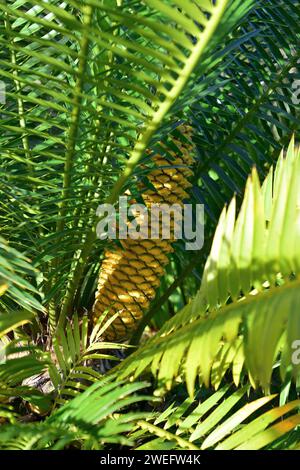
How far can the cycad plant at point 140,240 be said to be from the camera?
2.59 feet

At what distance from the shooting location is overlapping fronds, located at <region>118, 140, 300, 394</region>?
0.72m

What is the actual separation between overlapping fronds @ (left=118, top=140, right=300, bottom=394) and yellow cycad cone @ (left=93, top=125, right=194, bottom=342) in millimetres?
415

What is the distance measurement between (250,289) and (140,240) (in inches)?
20.6

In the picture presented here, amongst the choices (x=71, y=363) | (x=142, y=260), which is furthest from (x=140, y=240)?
(x=71, y=363)

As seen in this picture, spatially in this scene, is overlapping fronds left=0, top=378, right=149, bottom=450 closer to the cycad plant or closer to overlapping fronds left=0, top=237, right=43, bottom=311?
the cycad plant

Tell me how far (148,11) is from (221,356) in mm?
484

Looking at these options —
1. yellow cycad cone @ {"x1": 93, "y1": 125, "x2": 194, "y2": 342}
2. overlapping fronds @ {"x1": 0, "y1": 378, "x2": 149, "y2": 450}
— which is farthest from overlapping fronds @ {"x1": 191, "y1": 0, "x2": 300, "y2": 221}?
overlapping fronds @ {"x1": 0, "y1": 378, "x2": 149, "y2": 450}

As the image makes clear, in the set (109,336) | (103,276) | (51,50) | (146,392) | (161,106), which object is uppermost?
(51,50)

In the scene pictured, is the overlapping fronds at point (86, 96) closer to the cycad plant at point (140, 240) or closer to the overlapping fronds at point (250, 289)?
the cycad plant at point (140, 240)

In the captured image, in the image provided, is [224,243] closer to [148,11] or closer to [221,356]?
[221,356]

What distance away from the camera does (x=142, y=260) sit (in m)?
1.33

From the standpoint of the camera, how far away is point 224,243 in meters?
0.82

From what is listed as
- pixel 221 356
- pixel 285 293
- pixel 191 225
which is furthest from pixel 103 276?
pixel 285 293

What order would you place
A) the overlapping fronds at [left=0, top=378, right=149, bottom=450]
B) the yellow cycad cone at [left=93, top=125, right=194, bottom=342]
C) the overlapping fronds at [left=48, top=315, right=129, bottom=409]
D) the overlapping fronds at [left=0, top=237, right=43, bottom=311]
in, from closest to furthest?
the overlapping fronds at [left=0, top=378, right=149, bottom=450] < the overlapping fronds at [left=0, top=237, right=43, bottom=311] < the overlapping fronds at [left=48, top=315, right=129, bottom=409] < the yellow cycad cone at [left=93, top=125, right=194, bottom=342]
